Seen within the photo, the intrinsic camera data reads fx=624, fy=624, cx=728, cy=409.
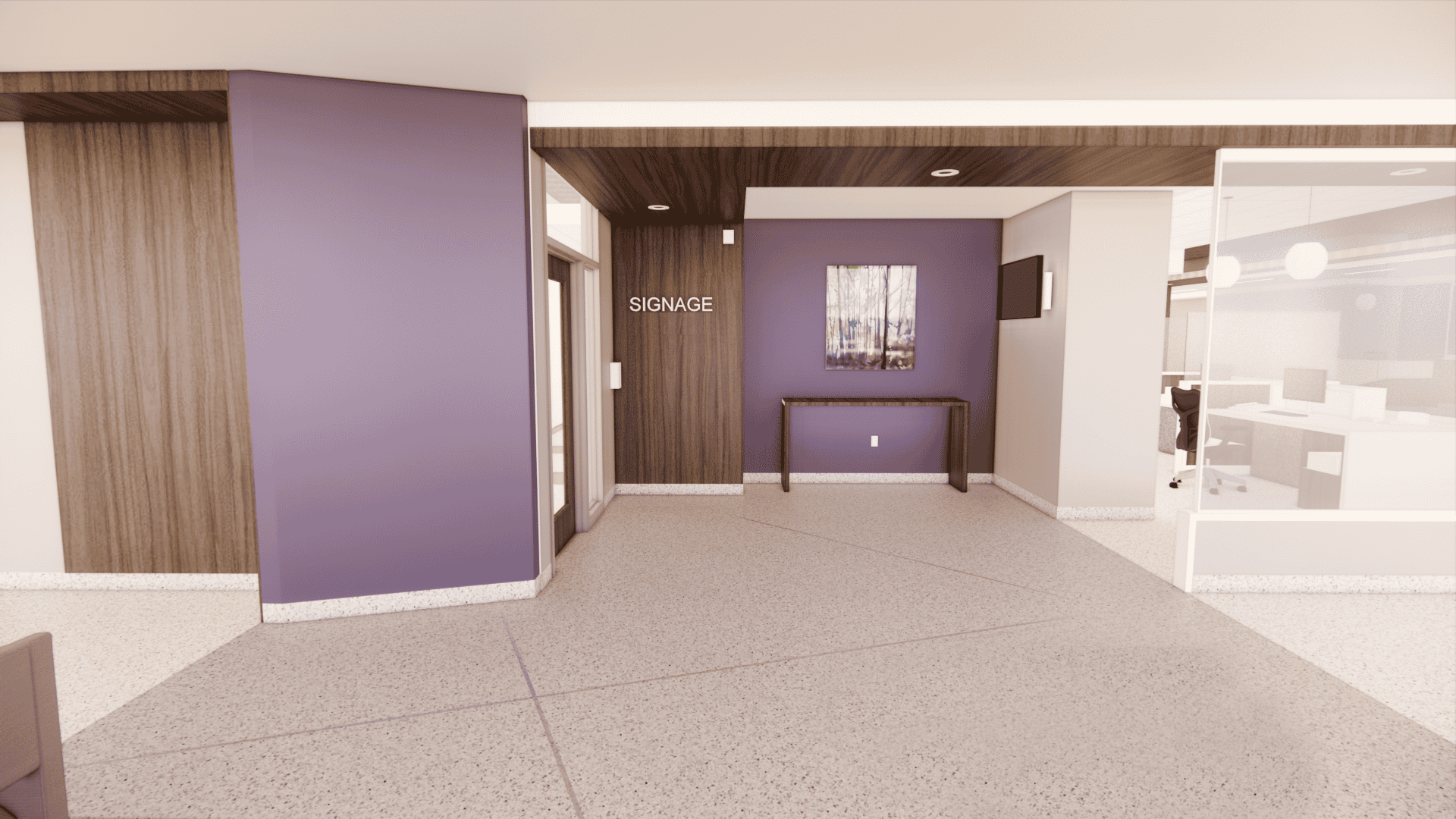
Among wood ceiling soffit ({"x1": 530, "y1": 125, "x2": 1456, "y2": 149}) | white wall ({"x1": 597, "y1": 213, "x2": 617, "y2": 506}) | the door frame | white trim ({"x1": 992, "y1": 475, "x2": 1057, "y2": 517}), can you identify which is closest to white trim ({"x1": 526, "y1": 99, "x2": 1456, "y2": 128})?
wood ceiling soffit ({"x1": 530, "y1": 125, "x2": 1456, "y2": 149})

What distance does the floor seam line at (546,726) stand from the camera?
2166mm

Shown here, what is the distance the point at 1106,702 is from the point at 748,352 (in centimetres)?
492

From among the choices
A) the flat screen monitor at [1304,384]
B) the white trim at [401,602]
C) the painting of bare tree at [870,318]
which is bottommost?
the white trim at [401,602]

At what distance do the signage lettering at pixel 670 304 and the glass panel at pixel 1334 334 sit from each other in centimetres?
409

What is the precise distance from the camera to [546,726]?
2.58m

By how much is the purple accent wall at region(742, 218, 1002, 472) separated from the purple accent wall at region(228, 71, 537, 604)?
11.8 feet

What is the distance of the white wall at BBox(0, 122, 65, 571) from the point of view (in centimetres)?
367

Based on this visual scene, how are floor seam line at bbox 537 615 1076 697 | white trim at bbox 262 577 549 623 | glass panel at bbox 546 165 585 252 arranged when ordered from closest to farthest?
1. floor seam line at bbox 537 615 1076 697
2. white trim at bbox 262 577 549 623
3. glass panel at bbox 546 165 585 252

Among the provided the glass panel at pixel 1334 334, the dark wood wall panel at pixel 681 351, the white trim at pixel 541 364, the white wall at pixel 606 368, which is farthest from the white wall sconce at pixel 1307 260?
the white trim at pixel 541 364

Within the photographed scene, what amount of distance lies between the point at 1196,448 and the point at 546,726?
6976mm

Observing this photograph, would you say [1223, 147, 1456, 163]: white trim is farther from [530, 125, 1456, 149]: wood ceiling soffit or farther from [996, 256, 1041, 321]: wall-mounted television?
[996, 256, 1041, 321]: wall-mounted television

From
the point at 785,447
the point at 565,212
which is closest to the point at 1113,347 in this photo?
the point at 785,447

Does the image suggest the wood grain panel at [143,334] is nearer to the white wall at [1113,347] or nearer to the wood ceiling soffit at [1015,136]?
the wood ceiling soffit at [1015,136]

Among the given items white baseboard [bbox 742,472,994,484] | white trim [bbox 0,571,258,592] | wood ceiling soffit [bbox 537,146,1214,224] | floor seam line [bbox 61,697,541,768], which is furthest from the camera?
white baseboard [bbox 742,472,994,484]
